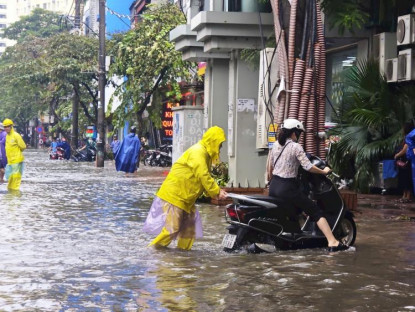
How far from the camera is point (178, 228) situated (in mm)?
11102

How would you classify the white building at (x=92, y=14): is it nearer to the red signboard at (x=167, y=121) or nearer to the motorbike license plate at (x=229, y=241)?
the red signboard at (x=167, y=121)

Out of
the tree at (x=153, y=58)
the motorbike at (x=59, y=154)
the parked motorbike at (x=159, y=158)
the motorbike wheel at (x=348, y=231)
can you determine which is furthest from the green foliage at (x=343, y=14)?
the motorbike at (x=59, y=154)

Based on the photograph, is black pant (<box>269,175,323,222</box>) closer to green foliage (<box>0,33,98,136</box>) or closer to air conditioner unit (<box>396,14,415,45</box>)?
air conditioner unit (<box>396,14,415,45</box>)

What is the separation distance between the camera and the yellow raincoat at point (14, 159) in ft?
74.0

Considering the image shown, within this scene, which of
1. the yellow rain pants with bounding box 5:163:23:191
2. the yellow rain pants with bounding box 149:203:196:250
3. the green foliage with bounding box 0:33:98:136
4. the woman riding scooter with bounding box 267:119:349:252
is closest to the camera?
the woman riding scooter with bounding box 267:119:349:252

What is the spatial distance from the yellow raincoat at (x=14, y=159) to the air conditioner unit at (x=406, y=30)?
31.0ft

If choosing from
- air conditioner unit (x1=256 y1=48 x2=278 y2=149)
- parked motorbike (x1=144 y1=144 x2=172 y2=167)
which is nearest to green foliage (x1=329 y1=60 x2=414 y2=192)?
air conditioner unit (x1=256 y1=48 x2=278 y2=149)

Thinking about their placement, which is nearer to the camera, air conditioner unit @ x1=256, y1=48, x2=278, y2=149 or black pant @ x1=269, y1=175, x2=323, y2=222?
black pant @ x1=269, y1=175, x2=323, y2=222

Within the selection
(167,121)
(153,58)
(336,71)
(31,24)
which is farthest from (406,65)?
(31,24)

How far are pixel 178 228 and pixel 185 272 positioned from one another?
5.91ft

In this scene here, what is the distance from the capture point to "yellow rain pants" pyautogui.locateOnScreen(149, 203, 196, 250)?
1108 centimetres

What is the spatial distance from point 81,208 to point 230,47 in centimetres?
540

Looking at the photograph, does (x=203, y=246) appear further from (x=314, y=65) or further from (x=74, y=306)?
(x=314, y=65)

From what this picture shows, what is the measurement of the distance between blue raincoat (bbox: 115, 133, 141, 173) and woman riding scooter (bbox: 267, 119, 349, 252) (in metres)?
22.3
